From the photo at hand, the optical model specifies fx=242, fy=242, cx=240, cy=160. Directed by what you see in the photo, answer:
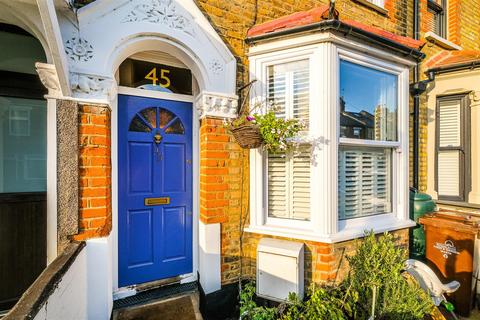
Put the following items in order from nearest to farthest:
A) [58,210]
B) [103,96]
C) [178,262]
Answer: [58,210] < [103,96] < [178,262]

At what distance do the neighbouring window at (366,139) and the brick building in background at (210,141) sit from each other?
2 cm

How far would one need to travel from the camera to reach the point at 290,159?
287 cm

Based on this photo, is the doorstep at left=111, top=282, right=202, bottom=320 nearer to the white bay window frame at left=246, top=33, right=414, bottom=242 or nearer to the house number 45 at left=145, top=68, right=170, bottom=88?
the white bay window frame at left=246, top=33, right=414, bottom=242

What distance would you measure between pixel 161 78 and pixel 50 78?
45.3 inches

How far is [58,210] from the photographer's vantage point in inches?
80.5

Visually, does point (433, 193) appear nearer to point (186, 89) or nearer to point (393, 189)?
point (393, 189)

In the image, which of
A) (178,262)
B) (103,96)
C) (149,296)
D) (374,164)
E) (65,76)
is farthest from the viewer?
(374,164)

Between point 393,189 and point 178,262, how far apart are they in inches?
117

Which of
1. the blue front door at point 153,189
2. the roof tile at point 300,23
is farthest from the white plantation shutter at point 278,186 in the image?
the roof tile at point 300,23

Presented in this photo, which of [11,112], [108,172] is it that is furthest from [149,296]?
[11,112]

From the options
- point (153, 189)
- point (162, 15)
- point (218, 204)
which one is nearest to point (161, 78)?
point (162, 15)

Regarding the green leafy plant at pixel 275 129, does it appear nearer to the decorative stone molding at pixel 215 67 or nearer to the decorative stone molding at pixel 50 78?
the decorative stone molding at pixel 215 67

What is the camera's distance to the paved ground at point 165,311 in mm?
2395

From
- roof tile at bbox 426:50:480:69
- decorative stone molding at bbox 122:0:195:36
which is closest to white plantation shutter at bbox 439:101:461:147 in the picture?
roof tile at bbox 426:50:480:69
